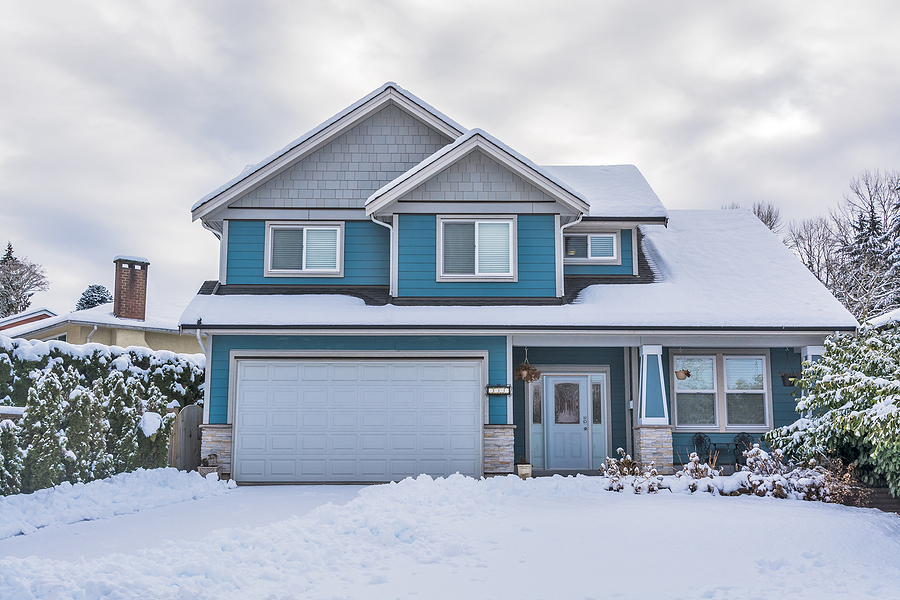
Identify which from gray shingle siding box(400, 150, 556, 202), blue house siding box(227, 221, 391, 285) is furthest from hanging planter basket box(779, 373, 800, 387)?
blue house siding box(227, 221, 391, 285)

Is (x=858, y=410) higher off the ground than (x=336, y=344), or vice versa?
(x=336, y=344)

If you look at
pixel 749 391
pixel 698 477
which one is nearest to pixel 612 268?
pixel 749 391

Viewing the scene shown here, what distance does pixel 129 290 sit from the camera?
2419cm

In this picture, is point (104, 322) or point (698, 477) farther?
point (104, 322)

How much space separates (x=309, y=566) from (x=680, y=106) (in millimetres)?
17906

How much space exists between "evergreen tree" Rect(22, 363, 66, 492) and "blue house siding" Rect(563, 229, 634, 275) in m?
9.55

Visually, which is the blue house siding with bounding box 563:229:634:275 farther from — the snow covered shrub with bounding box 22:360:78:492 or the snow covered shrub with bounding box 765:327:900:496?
the snow covered shrub with bounding box 22:360:78:492

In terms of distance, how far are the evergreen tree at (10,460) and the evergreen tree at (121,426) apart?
1.84 meters

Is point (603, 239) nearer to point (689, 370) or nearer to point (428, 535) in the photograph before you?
point (689, 370)

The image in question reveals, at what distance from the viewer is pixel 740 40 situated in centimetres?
1530

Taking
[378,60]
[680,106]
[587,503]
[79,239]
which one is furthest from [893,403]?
[79,239]

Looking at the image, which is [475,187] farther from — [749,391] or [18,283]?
[18,283]

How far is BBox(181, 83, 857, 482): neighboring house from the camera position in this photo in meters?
13.3

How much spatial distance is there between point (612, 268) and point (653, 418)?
11.1 ft
